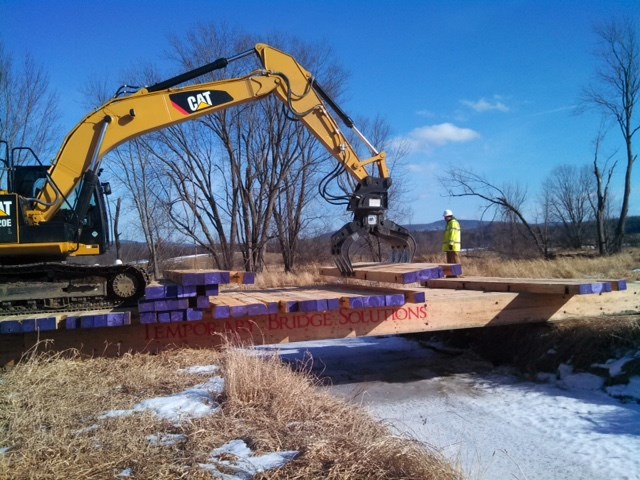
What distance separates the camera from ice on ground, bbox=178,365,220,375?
5355 mm

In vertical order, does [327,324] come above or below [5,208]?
below

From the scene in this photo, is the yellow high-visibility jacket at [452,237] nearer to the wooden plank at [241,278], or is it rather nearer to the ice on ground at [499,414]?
the ice on ground at [499,414]

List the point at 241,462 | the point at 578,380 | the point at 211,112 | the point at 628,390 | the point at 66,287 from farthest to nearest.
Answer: the point at 211,112
the point at 66,287
the point at 578,380
the point at 628,390
the point at 241,462

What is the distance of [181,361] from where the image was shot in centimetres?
585

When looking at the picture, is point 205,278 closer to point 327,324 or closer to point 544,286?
point 327,324

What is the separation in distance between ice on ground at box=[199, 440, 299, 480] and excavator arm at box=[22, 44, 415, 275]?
5.33 metres

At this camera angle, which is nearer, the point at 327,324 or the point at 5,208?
the point at 327,324

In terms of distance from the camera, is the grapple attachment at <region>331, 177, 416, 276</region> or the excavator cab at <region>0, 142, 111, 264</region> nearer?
the excavator cab at <region>0, 142, 111, 264</region>

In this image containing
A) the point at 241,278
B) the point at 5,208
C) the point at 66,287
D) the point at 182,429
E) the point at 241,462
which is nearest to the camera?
the point at 241,462

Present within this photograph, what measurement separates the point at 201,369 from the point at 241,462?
2.58 m

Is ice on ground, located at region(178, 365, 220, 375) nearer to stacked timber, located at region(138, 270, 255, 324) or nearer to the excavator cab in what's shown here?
stacked timber, located at region(138, 270, 255, 324)

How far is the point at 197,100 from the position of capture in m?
8.16

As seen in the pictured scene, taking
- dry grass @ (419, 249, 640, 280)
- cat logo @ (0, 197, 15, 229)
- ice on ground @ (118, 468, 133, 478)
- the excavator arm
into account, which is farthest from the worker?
ice on ground @ (118, 468, 133, 478)

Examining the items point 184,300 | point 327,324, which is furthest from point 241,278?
point 327,324
